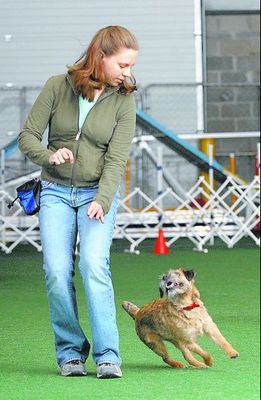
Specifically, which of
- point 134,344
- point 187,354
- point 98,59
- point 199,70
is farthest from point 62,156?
point 199,70

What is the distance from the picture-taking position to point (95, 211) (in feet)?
15.5

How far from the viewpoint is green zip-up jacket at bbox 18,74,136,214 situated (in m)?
4.83

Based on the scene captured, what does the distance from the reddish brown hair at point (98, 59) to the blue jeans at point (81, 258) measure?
0.39m

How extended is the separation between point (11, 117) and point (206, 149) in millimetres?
2438

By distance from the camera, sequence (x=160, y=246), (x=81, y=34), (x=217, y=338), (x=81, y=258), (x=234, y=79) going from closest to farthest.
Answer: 1. (x=81, y=258)
2. (x=217, y=338)
3. (x=160, y=246)
4. (x=81, y=34)
5. (x=234, y=79)

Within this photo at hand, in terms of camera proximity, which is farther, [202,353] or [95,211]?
[202,353]

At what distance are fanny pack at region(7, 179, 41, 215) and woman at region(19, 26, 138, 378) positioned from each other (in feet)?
0.08

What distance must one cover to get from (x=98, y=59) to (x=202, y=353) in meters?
1.28

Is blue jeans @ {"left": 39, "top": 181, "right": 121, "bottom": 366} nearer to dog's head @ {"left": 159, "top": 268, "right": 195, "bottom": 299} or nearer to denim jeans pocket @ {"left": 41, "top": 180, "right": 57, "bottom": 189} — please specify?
denim jeans pocket @ {"left": 41, "top": 180, "right": 57, "bottom": 189}

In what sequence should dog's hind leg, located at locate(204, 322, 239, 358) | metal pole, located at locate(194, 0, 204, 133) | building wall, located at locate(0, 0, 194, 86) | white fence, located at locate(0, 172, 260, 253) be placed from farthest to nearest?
metal pole, located at locate(194, 0, 204, 133) < building wall, located at locate(0, 0, 194, 86) < white fence, located at locate(0, 172, 260, 253) < dog's hind leg, located at locate(204, 322, 239, 358)

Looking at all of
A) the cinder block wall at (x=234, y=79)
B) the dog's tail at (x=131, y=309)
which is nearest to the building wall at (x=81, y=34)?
the cinder block wall at (x=234, y=79)

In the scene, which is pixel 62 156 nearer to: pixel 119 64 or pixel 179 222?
pixel 119 64

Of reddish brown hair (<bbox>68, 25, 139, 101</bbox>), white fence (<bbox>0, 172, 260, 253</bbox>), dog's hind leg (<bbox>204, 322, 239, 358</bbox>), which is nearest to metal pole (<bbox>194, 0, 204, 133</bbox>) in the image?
white fence (<bbox>0, 172, 260, 253</bbox>)

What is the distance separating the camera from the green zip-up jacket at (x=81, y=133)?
15.8 ft
